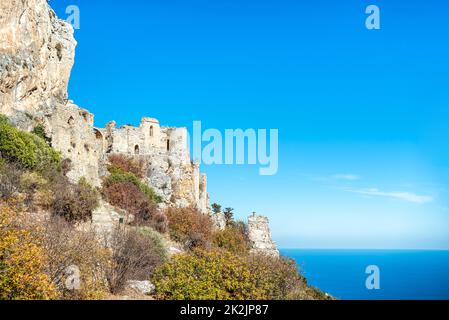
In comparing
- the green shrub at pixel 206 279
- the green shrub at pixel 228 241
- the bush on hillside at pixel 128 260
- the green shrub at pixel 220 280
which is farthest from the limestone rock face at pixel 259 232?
the green shrub at pixel 206 279

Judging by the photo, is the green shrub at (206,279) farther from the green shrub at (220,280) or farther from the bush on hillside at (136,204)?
the bush on hillside at (136,204)

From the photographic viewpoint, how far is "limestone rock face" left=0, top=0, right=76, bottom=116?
2759 cm

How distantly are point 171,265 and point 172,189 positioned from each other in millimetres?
26466

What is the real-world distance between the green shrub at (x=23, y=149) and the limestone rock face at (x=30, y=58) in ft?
10.9

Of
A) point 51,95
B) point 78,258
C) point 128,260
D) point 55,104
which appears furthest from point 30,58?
point 78,258

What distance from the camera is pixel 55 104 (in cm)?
3162

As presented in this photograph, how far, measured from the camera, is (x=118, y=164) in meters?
40.9

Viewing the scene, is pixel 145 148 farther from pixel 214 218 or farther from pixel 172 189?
pixel 214 218

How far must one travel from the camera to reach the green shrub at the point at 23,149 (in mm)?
23375

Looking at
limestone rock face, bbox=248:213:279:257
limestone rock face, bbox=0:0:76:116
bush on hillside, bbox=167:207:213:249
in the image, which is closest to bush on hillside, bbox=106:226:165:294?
bush on hillside, bbox=167:207:213:249

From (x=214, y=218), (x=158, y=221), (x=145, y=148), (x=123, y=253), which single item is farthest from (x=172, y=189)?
(x=123, y=253)

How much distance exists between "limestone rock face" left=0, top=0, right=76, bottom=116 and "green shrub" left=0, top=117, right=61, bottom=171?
3318 mm

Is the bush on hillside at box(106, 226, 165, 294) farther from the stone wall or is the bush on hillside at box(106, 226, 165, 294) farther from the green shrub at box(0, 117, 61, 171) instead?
the stone wall

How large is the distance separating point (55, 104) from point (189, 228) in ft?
45.9
